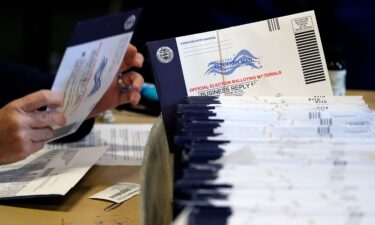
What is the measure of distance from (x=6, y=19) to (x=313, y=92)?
10.6 feet

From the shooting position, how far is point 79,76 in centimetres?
98

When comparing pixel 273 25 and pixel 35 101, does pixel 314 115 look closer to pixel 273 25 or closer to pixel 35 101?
pixel 273 25

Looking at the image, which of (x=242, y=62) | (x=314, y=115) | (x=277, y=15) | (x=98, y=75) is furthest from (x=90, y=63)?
(x=277, y=15)

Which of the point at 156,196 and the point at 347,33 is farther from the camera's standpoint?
the point at 347,33

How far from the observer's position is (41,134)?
3.03ft

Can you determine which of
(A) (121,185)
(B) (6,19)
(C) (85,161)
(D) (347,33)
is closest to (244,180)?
(A) (121,185)

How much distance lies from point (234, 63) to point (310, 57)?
4.4 inches

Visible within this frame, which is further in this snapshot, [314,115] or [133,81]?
[133,81]

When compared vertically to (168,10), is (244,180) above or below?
below

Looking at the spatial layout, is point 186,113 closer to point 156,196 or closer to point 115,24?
point 156,196

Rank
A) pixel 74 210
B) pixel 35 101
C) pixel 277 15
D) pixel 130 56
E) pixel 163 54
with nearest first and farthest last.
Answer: pixel 163 54 < pixel 74 210 < pixel 35 101 < pixel 130 56 < pixel 277 15

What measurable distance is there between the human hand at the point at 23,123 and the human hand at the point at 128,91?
24 centimetres

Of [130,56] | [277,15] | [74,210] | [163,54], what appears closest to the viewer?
[163,54]

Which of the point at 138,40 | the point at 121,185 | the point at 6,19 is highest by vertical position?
the point at 6,19
